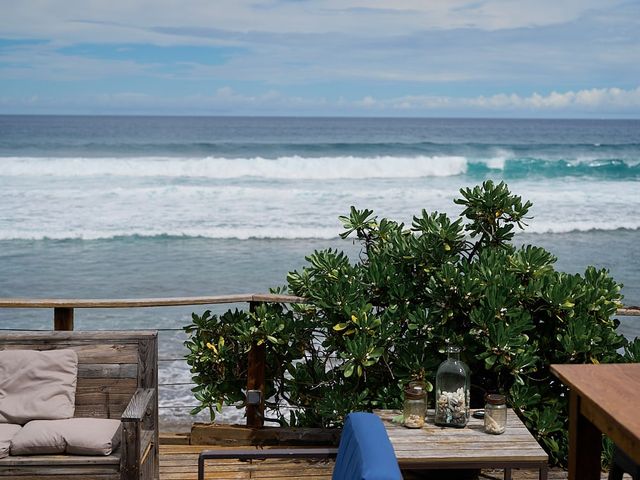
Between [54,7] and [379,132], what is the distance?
14.1 metres

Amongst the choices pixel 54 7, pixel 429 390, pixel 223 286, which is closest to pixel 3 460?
pixel 429 390

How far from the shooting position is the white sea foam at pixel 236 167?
21.0 meters

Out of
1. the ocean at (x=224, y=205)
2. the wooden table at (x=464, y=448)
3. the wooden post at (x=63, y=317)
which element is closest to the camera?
the wooden table at (x=464, y=448)

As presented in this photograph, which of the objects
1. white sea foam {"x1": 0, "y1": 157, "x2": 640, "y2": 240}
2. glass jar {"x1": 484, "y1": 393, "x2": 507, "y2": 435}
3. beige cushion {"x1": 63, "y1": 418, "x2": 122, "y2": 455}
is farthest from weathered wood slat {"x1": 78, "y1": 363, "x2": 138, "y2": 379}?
white sea foam {"x1": 0, "y1": 157, "x2": 640, "y2": 240}

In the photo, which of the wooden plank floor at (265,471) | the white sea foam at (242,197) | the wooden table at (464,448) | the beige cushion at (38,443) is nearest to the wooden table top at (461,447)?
the wooden table at (464,448)

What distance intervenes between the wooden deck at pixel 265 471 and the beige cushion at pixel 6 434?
713mm

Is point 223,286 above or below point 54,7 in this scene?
below

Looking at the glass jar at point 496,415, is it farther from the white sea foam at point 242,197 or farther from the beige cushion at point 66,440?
the white sea foam at point 242,197

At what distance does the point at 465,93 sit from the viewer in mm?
38594

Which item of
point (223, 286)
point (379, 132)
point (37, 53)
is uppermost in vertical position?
point (37, 53)

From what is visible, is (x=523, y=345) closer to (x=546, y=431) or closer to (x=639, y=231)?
(x=546, y=431)

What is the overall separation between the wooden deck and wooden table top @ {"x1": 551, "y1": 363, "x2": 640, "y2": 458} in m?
1.20

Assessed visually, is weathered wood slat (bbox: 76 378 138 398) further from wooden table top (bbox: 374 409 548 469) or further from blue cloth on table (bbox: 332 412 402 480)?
blue cloth on table (bbox: 332 412 402 480)

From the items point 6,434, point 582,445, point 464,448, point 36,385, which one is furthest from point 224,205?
point 582,445
